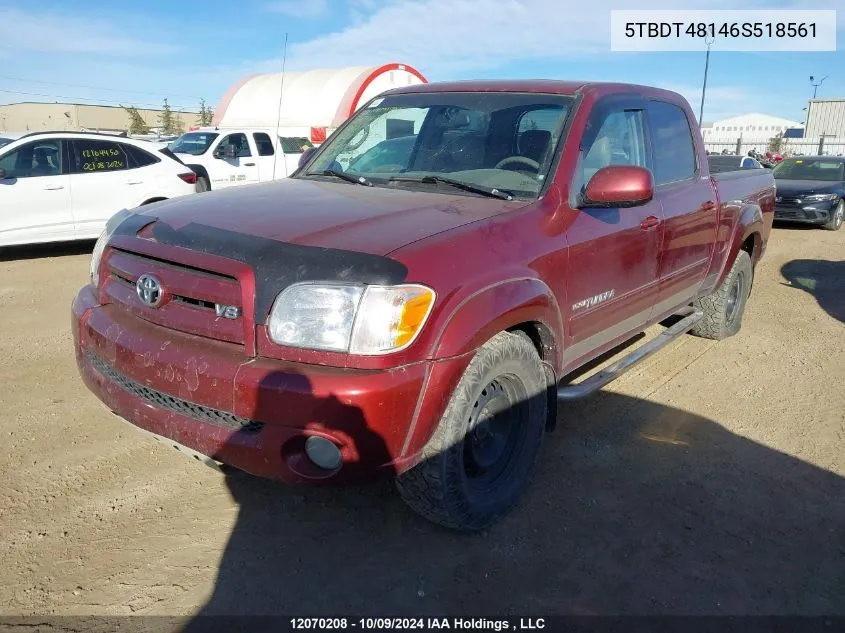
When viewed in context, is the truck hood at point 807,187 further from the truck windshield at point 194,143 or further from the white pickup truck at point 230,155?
the truck windshield at point 194,143

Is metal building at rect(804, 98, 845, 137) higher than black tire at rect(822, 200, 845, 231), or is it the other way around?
metal building at rect(804, 98, 845, 137)

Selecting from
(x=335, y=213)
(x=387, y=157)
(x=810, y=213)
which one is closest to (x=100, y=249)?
(x=335, y=213)

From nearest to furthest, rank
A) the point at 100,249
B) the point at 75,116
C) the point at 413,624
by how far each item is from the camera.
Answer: the point at 413,624 → the point at 100,249 → the point at 75,116

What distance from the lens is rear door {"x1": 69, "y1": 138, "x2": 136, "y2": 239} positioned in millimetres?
8602

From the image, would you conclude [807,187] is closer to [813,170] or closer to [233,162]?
[813,170]

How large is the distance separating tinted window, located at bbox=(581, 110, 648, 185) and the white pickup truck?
33.1 feet

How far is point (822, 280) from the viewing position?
8375mm

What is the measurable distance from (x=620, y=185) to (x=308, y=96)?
26960mm

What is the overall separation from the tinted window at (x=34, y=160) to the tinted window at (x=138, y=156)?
881 millimetres

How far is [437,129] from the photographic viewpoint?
3756mm

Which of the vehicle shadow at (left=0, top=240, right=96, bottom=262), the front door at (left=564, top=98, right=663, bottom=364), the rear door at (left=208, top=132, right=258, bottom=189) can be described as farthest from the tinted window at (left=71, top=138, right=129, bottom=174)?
the front door at (left=564, top=98, right=663, bottom=364)

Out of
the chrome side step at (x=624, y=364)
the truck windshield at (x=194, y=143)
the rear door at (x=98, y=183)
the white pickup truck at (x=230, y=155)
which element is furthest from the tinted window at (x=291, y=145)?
the chrome side step at (x=624, y=364)

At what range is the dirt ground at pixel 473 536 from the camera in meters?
2.53

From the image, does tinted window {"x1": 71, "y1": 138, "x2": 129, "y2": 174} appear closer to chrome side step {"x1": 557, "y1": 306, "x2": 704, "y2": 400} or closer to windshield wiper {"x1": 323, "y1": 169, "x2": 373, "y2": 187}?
windshield wiper {"x1": 323, "y1": 169, "x2": 373, "y2": 187}
